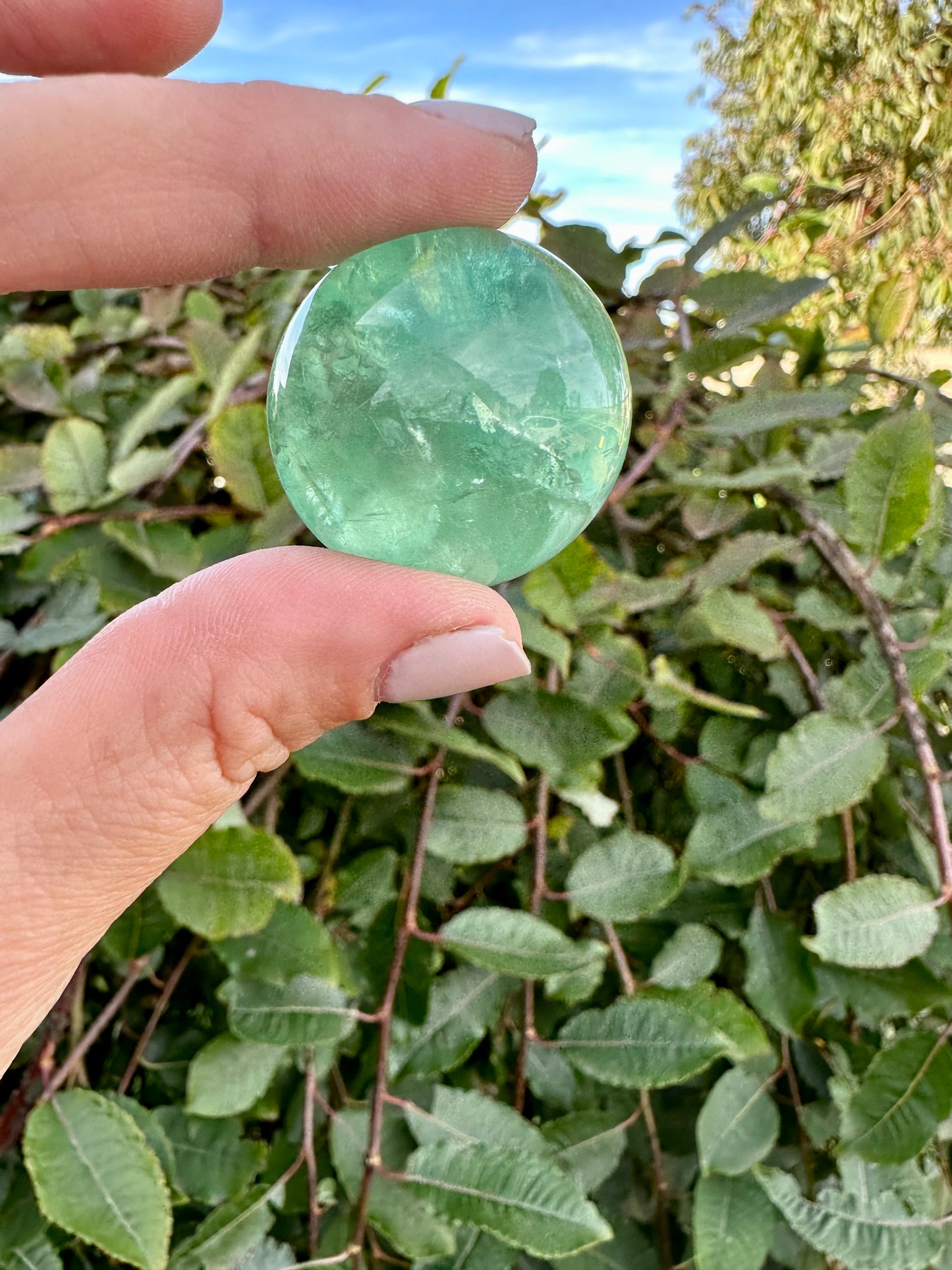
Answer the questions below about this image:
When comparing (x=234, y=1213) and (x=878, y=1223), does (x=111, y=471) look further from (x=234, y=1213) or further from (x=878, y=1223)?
(x=878, y=1223)

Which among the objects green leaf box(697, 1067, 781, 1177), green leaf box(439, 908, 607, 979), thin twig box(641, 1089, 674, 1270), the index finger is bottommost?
thin twig box(641, 1089, 674, 1270)

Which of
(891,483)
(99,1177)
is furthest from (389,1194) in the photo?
(891,483)

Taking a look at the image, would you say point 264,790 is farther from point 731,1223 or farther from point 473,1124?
point 731,1223

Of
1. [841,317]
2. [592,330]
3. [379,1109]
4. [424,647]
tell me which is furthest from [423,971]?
[841,317]

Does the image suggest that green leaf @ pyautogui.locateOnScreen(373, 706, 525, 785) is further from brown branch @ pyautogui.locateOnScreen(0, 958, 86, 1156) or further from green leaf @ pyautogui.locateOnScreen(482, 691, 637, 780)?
brown branch @ pyautogui.locateOnScreen(0, 958, 86, 1156)

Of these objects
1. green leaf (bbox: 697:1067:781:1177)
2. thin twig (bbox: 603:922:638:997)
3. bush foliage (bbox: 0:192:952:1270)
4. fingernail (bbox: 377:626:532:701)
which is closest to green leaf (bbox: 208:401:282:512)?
bush foliage (bbox: 0:192:952:1270)
